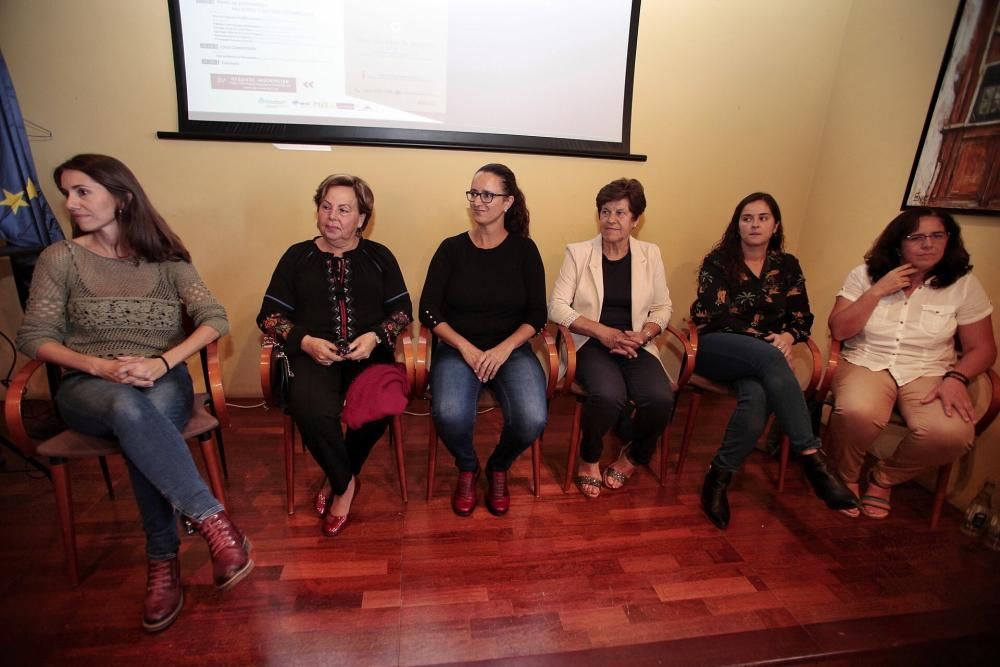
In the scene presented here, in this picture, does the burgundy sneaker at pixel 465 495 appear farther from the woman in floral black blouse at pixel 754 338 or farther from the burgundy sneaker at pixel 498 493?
the woman in floral black blouse at pixel 754 338

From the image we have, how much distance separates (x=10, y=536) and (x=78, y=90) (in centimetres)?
186

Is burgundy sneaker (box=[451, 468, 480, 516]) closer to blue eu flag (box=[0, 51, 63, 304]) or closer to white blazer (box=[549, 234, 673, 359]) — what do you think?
white blazer (box=[549, 234, 673, 359])

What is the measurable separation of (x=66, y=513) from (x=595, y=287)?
6.59 ft

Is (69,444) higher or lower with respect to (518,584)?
higher

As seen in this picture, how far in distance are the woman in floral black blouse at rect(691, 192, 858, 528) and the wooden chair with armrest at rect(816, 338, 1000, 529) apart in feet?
0.53

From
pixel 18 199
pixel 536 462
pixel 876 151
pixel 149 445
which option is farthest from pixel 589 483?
pixel 18 199

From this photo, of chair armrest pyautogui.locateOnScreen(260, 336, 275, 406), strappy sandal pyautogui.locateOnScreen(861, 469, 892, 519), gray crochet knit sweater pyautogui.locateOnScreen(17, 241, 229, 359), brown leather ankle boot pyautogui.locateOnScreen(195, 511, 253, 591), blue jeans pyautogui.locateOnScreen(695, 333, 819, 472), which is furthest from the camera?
strappy sandal pyautogui.locateOnScreen(861, 469, 892, 519)

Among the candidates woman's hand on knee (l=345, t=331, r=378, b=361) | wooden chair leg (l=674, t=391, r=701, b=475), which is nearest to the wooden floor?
wooden chair leg (l=674, t=391, r=701, b=475)

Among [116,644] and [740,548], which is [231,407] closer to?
[116,644]

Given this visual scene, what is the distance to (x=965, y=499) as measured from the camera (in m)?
1.97

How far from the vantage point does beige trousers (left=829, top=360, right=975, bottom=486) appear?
1.76m

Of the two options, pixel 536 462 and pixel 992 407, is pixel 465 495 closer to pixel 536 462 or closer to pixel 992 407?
pixel 536 462

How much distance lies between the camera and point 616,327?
2117 mm

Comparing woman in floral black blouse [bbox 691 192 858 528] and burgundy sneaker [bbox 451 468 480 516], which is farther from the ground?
woman in floral black blouse [bbox 691 192 858 528]
